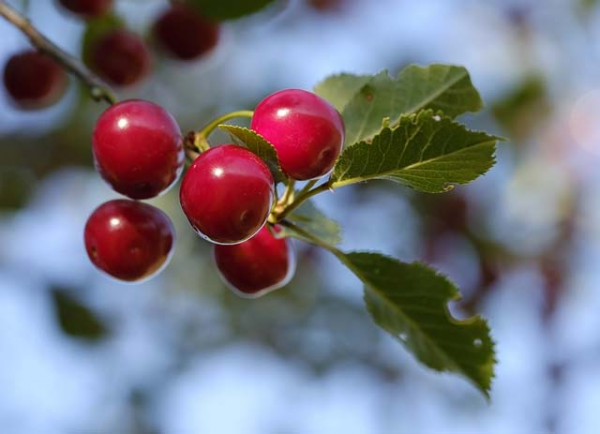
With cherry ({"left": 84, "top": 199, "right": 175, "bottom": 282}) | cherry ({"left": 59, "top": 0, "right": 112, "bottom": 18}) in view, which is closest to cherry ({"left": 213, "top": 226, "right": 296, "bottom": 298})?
cherry ({"left": 84, "top": 199, "right": 175, "bottom": 282})

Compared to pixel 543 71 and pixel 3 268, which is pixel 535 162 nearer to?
pixel 543 71

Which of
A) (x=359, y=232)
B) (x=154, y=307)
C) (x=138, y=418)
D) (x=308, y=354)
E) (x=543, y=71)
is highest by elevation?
(x=543, y=71)

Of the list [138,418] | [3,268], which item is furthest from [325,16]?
[138,418]

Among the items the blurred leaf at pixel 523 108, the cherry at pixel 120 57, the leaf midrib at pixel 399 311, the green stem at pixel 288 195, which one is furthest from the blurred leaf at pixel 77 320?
the blurred leaf at pixel 523 108

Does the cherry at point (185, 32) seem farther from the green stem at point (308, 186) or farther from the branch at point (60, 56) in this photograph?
the green stem at point (308, 186)

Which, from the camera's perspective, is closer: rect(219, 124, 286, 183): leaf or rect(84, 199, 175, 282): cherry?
rect(219, 124, 286, 183): leaf

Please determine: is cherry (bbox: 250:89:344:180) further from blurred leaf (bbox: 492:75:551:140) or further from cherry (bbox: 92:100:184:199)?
blurred leaf (bbox: 492:75:551:140)
